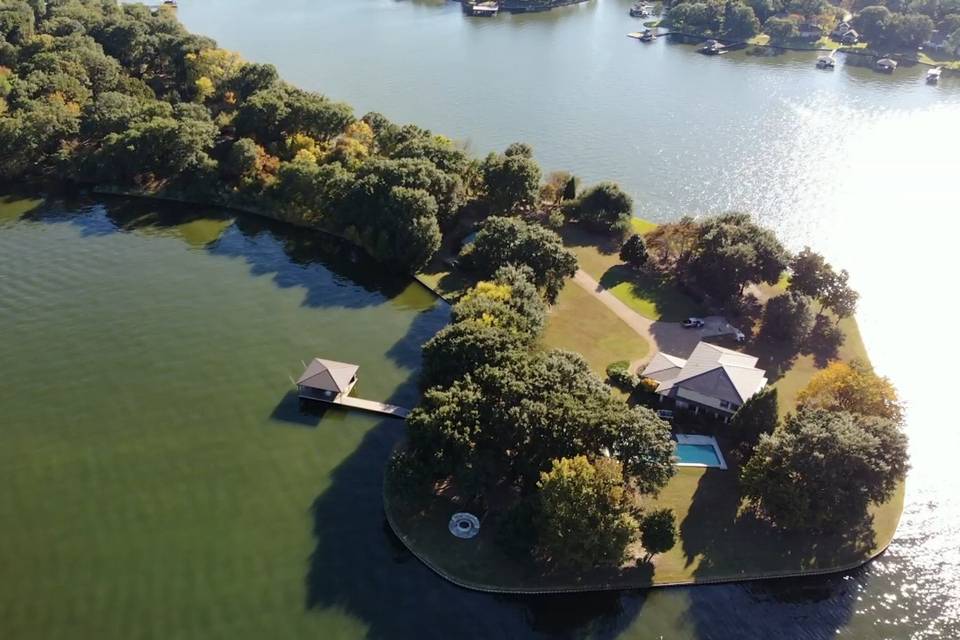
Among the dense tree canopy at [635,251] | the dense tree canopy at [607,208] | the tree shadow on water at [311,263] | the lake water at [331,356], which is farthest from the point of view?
the dense tree canopy at [607,208]

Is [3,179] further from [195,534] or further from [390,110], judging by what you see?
[195,534]

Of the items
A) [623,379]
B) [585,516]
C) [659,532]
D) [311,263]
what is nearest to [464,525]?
[585,516]

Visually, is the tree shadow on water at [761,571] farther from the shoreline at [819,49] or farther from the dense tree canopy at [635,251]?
the shoreline at [819,49]

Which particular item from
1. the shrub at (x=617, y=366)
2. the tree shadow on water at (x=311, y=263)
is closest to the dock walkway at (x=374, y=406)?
the tree shadow on water at (x=311, y=263)

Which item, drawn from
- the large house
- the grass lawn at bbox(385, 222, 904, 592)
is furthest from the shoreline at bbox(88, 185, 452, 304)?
the grass lawn at bbox(385, 222, 904, 592)

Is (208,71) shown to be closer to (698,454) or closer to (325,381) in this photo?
(325,381)

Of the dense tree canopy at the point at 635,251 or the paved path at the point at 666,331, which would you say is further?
the dense tree canopy at the point at 635,251
